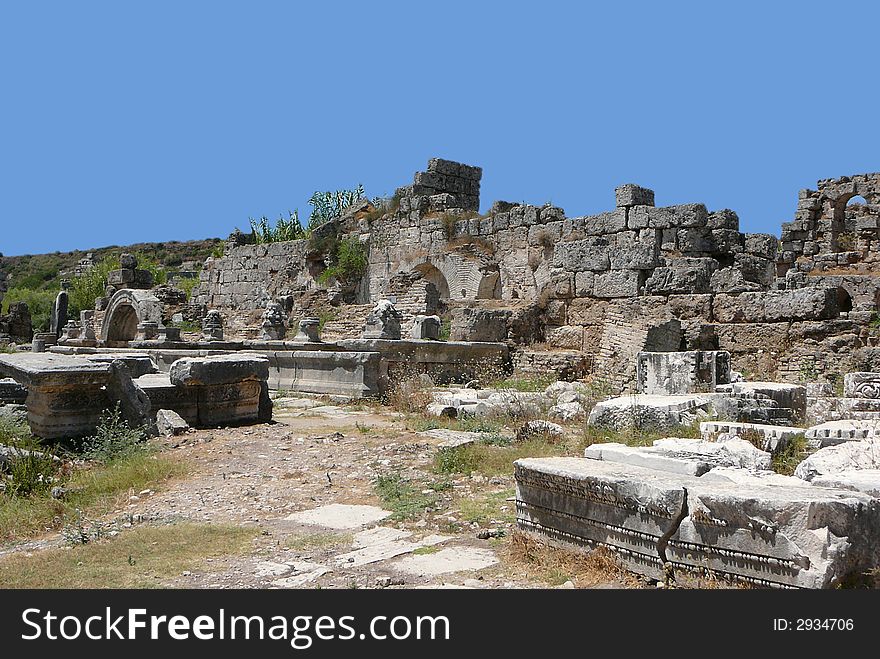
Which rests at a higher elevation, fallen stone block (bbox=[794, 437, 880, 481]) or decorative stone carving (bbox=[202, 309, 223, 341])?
decorative stone carving (bbox=[202, 309, 223, 341])

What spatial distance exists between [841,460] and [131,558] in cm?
369

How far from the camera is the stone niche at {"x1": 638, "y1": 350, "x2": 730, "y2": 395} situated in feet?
25.6

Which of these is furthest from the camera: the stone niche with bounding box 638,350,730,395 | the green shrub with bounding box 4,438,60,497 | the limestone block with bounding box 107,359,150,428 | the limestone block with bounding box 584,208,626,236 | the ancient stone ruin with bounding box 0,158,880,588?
the limestone block with bounding box 584,208,626,236

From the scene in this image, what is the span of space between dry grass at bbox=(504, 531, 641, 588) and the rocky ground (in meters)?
0.01

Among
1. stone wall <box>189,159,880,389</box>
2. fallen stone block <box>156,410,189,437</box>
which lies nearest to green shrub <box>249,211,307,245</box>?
stone wall <box>189,159,880,389</box>

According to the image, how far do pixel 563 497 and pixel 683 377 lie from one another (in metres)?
4.44

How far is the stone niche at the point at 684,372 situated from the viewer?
781 centimetres

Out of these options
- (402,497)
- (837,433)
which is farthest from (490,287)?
(402,497)

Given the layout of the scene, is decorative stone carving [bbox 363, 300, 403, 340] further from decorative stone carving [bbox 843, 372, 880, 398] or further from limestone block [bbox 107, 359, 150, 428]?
decorative stone carving [bbox 843, 372, 880, 398]

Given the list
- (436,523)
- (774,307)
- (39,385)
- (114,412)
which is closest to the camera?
(436,523)

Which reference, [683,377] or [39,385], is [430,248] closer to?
[683,377]
